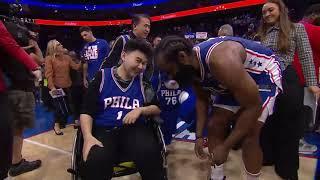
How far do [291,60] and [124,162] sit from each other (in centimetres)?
144

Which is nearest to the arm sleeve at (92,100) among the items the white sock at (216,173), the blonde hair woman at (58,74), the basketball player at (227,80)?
the basketball player at (227,80)

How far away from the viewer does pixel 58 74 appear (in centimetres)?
405

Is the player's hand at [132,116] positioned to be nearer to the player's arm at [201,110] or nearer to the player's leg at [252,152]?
the player's arm at [201,110]

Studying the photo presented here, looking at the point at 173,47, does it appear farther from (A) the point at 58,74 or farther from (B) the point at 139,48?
(A) the point at 58,74

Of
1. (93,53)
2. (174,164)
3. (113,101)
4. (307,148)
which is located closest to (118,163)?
(113,101)

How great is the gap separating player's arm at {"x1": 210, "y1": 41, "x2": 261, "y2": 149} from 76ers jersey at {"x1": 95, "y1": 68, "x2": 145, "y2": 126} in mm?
702

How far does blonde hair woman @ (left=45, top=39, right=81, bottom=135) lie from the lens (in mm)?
3957

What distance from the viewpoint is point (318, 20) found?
2.76 metres

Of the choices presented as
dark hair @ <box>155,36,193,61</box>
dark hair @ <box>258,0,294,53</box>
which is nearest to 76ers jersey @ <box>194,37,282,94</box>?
dark hair @ <box>155,36,193,61</box>

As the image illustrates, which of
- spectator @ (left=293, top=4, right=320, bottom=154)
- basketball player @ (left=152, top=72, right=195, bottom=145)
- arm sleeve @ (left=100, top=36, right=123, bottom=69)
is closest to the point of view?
spectator @ (left=293, top=4, right=320, bottom=154)

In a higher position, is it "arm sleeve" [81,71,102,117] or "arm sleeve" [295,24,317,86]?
"arm sleeve" [295,24,317,86]

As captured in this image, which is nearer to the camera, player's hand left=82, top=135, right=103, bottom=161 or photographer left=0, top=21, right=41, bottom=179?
photographer left=0, top=21, right=41, bottom=179

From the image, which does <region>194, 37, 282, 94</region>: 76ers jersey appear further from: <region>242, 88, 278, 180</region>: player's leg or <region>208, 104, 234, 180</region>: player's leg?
<region>208, 104, 234, 180</region>: player's leg

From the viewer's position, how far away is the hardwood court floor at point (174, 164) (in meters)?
2.53
